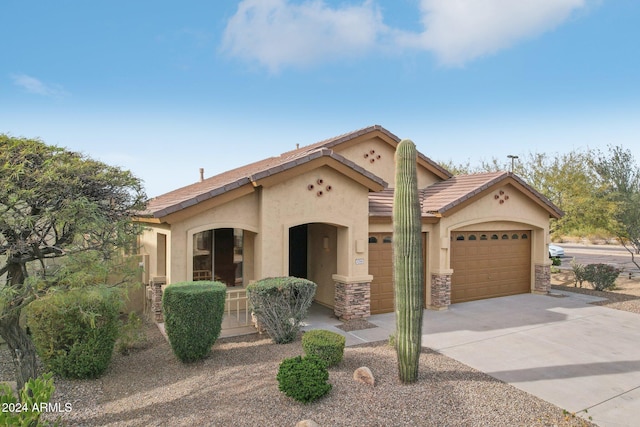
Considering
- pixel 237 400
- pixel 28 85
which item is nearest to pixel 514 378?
pixel 237 400

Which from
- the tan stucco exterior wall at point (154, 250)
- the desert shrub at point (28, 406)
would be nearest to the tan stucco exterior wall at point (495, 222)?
the tan stucco exterior wall at point (154, 250)

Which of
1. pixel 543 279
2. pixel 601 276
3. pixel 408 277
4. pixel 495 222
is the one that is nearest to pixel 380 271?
pixel 495 222

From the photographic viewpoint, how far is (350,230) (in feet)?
37.2

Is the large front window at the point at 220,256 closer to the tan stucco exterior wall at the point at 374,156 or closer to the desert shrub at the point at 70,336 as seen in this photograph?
the desert shrub at the point at 70,336

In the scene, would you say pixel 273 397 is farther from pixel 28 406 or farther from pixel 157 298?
pixel 157 298

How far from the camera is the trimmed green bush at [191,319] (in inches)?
292

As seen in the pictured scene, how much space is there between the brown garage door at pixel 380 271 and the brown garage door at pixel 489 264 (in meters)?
2.73

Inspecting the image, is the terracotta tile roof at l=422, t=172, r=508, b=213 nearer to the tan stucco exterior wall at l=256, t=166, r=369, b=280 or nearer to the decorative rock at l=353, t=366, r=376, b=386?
the tan stucco exterior wall at l=256, t=166, r=369, b=280

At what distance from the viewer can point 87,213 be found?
541 cm

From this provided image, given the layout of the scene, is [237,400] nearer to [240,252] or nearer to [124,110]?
[240,252]

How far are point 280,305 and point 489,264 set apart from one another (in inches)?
370

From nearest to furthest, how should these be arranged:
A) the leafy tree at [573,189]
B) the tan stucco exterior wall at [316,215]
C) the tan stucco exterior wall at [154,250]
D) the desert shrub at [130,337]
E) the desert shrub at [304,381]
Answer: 1. the desert shrub at [304,381]
2. the desert shrub at [130,337]
3. the tan stucco exterior wall at [154,250]
4. the tan stucco exterior wall at [316,215]
5. the leafy tree at [573,189]

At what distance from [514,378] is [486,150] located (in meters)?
25.3

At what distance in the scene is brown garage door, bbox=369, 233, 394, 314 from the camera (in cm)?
1220
